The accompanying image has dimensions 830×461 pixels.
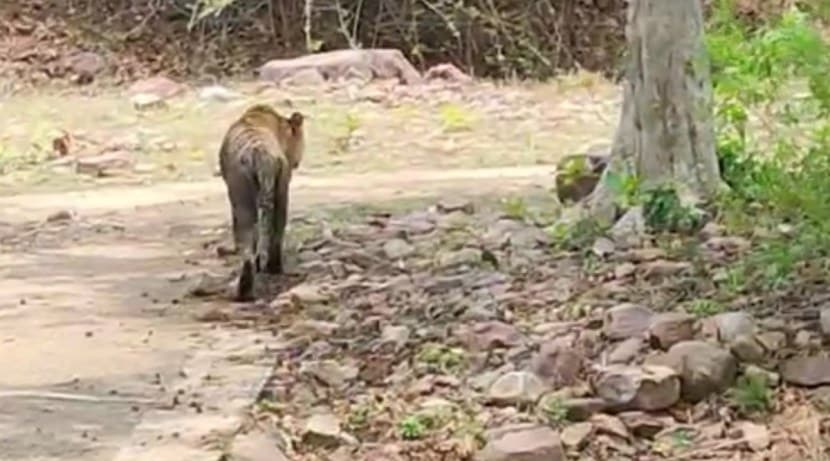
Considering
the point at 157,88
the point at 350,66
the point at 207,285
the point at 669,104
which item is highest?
the point at 669,104

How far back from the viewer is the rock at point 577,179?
951cm

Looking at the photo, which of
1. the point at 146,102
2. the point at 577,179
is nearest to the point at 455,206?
the point at 577,179

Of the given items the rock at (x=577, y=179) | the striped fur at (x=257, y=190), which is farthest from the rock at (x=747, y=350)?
the rock at (x=577, y=179)

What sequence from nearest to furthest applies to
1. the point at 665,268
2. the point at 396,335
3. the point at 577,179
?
the point at 396,335, the point at 665,268, the point at 577,179

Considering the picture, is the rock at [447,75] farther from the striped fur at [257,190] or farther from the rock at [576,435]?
the rock at [576,435]

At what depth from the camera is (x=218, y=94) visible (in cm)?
1730

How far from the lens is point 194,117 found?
1612cm

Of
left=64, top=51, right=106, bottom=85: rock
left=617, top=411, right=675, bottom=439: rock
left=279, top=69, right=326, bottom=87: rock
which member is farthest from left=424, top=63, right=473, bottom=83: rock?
left=617, top=411, right=675, bottom=439: rock

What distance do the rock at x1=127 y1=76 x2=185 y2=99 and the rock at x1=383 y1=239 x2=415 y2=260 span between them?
8.95m

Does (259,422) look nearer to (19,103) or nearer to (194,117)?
(194,117)

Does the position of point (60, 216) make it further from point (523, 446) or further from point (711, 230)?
point (523, 446)

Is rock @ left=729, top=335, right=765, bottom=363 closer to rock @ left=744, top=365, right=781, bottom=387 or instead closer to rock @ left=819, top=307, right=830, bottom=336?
rock @ left=744, top=365, right=781, bottom=387

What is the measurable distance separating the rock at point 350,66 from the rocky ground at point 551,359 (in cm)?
1002

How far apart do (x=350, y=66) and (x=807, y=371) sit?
1285cm
